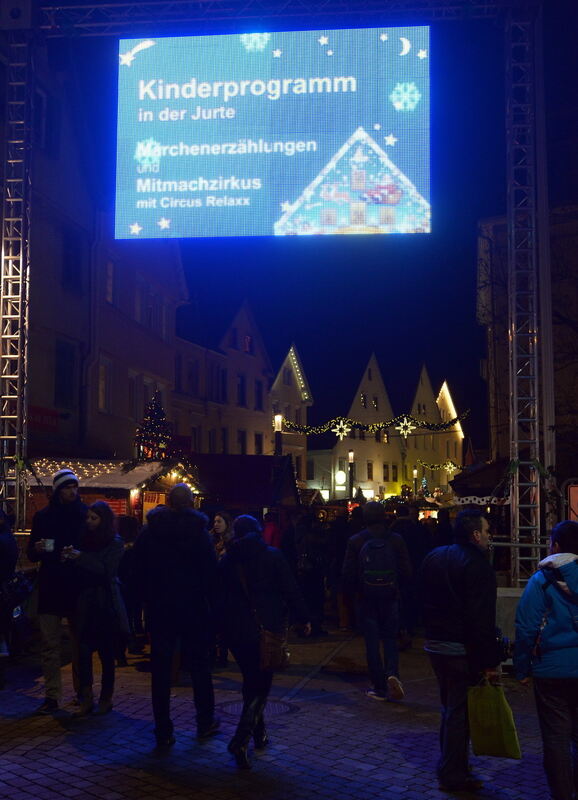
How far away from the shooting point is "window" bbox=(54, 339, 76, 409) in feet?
66.3

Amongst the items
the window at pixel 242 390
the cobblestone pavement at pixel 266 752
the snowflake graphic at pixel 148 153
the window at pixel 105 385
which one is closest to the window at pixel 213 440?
the window at pixel 242 390

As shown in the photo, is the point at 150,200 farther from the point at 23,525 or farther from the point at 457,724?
the point at 457,724

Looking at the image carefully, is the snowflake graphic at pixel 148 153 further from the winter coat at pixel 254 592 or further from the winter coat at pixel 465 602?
the winter coat at pixel 465 602

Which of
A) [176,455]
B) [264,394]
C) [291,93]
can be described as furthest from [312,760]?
[264,394]

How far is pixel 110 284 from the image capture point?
76.5ft

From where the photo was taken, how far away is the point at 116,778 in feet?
19.8

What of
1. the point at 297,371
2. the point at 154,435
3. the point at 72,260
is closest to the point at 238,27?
the point at 72,260

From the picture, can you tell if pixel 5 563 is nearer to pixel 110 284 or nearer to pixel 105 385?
pixel 105 385

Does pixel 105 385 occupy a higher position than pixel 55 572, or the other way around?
pixel 105 385

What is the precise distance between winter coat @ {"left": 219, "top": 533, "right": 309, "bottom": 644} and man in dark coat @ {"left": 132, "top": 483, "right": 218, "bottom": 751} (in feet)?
0.86

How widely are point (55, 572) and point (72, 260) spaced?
14.0m

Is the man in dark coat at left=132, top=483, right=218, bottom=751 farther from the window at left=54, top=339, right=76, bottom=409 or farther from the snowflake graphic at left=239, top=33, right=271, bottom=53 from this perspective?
the window at left=54, top=339, right=76, bottom=409

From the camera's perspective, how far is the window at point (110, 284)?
23.0m

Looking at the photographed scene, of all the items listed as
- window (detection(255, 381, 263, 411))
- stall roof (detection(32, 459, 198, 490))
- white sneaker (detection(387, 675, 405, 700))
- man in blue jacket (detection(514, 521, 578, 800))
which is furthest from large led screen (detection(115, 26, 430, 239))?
window (detection(255, 381, 263, 411))
